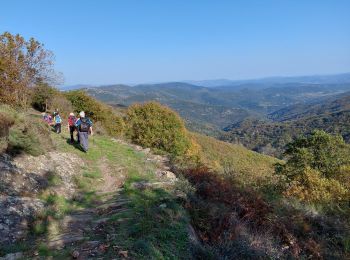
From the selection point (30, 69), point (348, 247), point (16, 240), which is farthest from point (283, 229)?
point (30, 69)

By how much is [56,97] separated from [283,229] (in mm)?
38528

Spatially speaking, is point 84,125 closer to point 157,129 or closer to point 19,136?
point 19,136

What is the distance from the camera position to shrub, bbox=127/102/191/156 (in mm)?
38312

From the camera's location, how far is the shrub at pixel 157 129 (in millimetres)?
38312

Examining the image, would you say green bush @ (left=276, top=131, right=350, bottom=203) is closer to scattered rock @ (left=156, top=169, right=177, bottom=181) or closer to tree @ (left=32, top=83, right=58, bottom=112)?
scattered rock @ (left=156, top=169, right=177, bottom=181)

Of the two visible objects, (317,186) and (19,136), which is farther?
(317,186)

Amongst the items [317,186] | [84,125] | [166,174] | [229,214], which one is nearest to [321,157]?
[317,186]

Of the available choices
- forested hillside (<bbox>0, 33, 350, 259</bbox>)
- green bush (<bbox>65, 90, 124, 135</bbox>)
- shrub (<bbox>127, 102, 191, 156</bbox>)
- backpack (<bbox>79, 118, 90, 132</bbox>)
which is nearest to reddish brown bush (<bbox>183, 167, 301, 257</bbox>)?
forested hillside (<bbox>0, 33, 350, 259</bbox>)

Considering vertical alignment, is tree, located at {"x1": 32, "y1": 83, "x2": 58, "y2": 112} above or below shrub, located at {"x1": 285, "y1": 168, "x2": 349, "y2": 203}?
above

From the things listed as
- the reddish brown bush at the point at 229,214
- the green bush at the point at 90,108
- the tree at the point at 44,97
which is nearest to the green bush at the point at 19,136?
the reddish brown bush at the point at 229,214

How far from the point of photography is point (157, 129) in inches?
1537

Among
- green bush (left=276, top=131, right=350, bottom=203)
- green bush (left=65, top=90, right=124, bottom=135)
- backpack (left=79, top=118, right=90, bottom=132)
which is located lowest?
green bush (left=276, top=131, right=350, bottom=203)

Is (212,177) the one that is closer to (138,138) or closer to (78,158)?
(78,158)

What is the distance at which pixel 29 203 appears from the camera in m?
7.84
